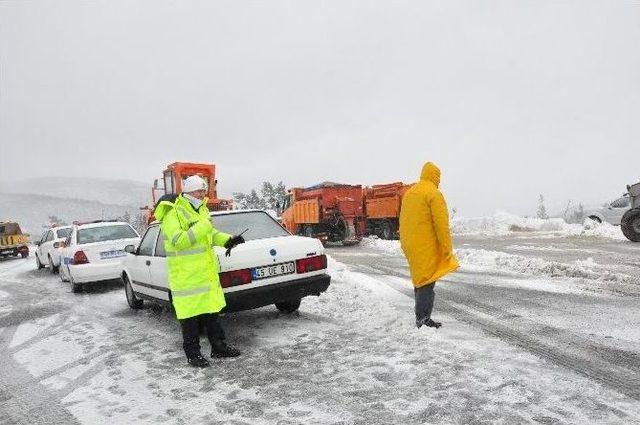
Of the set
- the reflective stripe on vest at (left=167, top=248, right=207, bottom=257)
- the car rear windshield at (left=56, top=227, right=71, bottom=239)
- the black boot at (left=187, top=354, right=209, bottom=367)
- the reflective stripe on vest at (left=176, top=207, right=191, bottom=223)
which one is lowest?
the black boot at (left=187, top=354, right=209, bottom=367)

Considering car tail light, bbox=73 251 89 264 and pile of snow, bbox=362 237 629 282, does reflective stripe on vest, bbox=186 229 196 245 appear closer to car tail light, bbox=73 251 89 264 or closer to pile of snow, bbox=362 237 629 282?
car tail light, bbox=73 251 89 264

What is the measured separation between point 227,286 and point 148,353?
1102 mm

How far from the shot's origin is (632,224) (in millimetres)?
16922

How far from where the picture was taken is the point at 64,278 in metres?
12.6

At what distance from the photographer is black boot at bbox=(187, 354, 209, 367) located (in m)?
4.73

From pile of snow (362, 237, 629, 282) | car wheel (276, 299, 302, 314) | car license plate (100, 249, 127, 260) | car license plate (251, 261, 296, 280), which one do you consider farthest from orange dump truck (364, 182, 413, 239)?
car license plate (251, 261, 296, 280)

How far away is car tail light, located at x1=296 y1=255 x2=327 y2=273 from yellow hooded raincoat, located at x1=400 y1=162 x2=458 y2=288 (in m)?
1.33

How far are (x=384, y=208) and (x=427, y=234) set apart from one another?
17.6 meters

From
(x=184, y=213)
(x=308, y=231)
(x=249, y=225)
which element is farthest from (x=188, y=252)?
(x=308, y=231)

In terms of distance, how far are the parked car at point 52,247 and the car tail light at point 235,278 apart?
10817 millimetres

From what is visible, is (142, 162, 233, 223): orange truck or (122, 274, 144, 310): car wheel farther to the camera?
(142, 162, 233, 223): orange truck

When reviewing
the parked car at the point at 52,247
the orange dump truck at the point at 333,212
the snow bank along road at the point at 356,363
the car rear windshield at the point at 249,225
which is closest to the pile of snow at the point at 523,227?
the orange dump truck at the point at 333,212

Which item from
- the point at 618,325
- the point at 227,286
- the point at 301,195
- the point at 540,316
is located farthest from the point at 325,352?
the point at 301,195

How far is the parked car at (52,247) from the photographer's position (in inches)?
580
